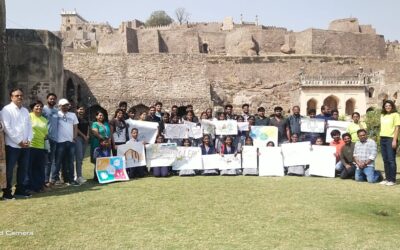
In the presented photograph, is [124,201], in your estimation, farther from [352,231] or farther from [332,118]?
[332,118]

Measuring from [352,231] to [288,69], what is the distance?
37287mm

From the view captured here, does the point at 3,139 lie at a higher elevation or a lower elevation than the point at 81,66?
lower

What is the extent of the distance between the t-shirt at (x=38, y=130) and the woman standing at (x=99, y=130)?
1623 millimetres

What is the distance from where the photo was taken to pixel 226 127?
455 inches

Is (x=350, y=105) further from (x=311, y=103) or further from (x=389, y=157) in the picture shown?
(x=389, y=157)

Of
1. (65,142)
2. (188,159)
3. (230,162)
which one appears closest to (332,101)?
Result: (230,162)

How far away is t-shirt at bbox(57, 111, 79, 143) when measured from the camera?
8.80 metres

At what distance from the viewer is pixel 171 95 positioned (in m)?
32.2

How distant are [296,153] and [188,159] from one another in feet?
8.70

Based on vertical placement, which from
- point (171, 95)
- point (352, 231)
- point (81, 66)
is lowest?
point (352, 231)

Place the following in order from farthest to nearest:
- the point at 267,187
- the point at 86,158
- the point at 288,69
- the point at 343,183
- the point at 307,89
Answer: the point at 288,69, the point at 307,89, the point at 86,158, the point at 343,183, the point at 267,187

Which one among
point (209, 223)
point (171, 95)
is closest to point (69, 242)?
point (209, 223)

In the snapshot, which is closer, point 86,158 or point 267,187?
point 267,187

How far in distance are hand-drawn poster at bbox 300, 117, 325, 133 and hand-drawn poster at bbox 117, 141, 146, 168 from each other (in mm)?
4249
